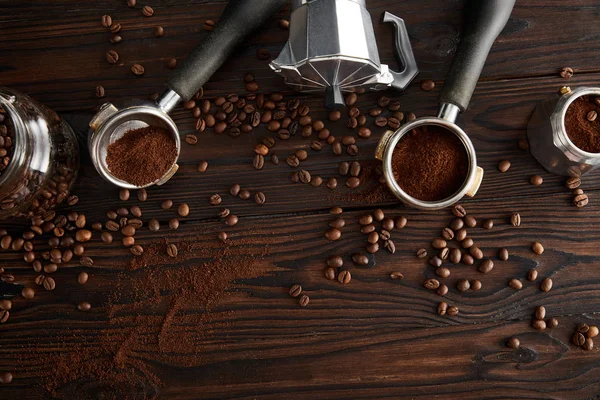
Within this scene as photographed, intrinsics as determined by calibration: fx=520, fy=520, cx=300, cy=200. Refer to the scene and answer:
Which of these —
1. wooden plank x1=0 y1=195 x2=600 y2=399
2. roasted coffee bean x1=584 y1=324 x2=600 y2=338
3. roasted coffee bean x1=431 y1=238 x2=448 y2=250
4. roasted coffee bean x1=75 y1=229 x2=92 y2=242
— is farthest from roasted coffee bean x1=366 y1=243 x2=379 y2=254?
roasted coffee bean x1=75 y1=229 x2=92 y2=242

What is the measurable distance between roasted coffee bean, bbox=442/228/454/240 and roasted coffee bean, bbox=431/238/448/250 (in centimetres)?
1

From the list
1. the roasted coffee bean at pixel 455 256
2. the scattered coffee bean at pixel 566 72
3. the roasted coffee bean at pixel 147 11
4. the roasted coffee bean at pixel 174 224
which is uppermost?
the roasted coffee bean at pixel 147 11

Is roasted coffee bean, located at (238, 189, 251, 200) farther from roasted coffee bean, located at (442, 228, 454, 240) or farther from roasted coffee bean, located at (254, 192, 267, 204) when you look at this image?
roasted coffee bean, located at (442, 228, 454, 240)

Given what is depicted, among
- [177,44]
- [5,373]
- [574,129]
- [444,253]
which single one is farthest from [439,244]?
[5,373]

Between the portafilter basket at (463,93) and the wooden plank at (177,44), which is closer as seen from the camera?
the portafilter basket at (463,93)

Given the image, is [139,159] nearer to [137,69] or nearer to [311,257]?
[137,69]

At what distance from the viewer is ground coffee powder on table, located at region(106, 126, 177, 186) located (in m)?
1.01

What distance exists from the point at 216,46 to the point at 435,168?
0.48 m

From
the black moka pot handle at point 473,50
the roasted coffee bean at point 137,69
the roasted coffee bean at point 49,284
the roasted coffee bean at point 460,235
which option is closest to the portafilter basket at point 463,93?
the black moka pot handle at point 473,50

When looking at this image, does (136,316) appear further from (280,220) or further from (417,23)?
(417,23)

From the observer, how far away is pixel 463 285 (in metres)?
1.07

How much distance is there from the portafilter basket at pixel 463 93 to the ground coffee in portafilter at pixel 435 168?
0.02 meters

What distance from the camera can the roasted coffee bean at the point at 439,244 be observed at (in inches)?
42.4

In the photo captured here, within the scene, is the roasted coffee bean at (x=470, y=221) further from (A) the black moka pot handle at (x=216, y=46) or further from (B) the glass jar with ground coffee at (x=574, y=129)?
(A) the black moka pot handle at (x=216, y=46)
